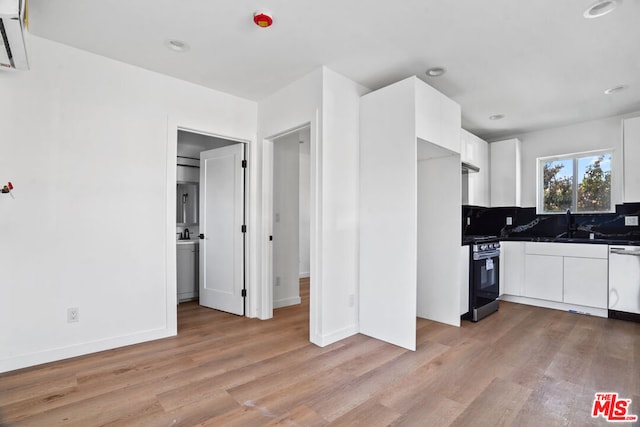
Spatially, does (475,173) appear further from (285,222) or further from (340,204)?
(285,222)

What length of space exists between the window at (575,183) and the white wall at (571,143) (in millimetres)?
85

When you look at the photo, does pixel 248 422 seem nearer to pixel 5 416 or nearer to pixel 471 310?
pixel 5 416

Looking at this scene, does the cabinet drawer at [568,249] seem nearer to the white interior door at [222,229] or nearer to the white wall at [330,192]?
the white wall at [330,192]

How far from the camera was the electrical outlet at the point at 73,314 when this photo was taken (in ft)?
8.79

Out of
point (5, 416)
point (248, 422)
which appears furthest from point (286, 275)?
point (5, 416)

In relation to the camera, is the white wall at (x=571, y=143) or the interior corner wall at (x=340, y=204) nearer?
the interior corner wall at (x=340, y=204)

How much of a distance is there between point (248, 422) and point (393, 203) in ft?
6.74

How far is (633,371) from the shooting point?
2439 mm

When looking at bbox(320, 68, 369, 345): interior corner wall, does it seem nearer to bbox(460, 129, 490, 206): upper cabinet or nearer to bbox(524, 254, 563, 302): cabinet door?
bbox(460, 129, 490, 206): upper cabinet

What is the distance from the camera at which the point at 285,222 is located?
443 cm

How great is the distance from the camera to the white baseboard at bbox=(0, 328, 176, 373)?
245cm

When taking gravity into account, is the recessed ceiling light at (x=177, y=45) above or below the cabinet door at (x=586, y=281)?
above

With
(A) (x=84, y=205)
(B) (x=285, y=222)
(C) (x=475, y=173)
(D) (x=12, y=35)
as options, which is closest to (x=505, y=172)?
(C) (x=475, y=173)

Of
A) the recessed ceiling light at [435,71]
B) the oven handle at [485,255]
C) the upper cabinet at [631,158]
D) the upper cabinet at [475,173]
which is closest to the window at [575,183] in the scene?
the upper cabinet at [631,158]
